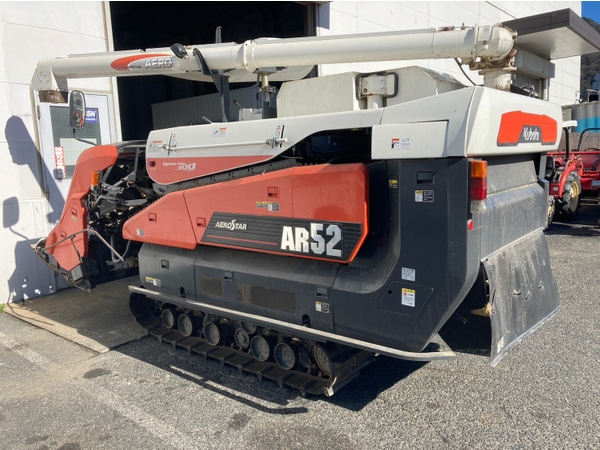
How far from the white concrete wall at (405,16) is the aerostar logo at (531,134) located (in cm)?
425

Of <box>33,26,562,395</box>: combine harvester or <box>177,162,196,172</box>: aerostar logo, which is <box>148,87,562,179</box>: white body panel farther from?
<box>177,162,196,172</box>: aerostar logo

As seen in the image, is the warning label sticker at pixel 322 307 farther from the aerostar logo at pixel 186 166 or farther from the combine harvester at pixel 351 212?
the aerostar logo at pixel 186 166

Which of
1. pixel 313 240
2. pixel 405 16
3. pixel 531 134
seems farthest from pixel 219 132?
pixel 405 16

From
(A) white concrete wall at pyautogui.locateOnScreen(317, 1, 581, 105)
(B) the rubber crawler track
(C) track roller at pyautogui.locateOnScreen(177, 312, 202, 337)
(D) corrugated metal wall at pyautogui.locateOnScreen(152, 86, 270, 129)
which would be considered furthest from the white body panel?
(D) corrugated metal wall at pyautogui.locateOnScreen(152, 86, 270, 129)

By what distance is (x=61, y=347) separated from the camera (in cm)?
555

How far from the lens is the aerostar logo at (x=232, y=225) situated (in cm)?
429

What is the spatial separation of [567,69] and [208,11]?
16962 millimetres

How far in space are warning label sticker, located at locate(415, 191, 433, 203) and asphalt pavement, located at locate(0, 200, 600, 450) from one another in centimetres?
165

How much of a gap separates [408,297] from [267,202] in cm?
136

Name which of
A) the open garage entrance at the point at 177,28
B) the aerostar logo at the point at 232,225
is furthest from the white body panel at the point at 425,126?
the open garage entrance at the point at 177,28

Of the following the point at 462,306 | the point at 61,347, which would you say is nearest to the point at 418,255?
the point at 462,306

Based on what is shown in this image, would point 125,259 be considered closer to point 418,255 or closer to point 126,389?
point 126,389

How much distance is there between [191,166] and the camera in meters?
4.68

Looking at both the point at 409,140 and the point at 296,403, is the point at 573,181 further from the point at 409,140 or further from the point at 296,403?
the point at 296,403
